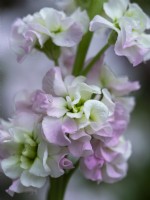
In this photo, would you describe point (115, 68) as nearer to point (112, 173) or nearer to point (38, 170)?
point (112, 173)

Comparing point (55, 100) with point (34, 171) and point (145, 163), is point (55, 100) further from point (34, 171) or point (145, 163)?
point (145, 163)

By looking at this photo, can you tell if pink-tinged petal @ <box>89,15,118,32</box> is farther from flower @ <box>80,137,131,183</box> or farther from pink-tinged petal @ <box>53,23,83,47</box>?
flower @ <box>80,137,131,183</box>

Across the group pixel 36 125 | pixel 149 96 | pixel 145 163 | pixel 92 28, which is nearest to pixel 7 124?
pixel 36 125

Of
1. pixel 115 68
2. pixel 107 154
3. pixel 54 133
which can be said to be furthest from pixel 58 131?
pixel 115 68

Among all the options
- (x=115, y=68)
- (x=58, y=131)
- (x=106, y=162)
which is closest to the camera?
(x=58, y=131)

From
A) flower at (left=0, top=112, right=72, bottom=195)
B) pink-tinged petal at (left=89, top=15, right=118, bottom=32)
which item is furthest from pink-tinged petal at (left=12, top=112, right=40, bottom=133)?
pink-tinged petal at (left=89, top=15, right=118, bottom=32)
